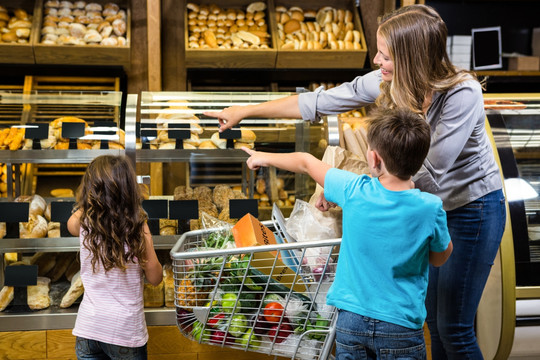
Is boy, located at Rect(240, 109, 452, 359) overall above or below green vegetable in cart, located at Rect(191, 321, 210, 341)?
above

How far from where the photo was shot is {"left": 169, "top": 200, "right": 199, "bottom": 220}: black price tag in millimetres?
2205

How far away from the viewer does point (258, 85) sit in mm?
4488

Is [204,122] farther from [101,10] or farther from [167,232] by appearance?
[101,10]

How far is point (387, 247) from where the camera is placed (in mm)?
1383

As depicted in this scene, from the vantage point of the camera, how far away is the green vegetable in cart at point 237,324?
148 centimetres

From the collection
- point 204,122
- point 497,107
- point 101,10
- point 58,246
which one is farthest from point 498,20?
point 58,246

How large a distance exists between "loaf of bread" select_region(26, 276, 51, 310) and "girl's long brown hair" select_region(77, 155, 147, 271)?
1.83 feet

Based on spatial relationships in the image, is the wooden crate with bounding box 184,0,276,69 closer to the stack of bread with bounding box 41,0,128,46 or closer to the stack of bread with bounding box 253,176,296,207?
the stack of bread with bounding box 41,0,128,46

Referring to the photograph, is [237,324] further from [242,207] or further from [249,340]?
[242,207]

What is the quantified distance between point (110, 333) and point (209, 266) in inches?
19.8

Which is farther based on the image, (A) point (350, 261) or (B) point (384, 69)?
(B) point (384, 69)

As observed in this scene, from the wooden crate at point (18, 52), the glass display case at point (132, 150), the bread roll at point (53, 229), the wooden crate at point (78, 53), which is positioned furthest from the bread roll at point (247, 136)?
the wooden crate at point (18, 52)

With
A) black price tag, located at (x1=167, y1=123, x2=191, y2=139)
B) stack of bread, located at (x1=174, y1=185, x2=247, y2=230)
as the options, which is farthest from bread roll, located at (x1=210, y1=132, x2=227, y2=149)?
stack of bread, located at (x1=174, y1=185, x2=247, y2=230)

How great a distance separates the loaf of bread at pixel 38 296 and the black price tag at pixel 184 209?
57cm
